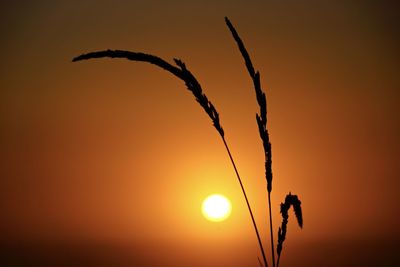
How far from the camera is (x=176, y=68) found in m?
2.04

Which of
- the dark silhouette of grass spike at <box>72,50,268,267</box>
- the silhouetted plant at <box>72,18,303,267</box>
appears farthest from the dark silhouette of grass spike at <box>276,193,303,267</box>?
the dark silhouette of grass spike at <box>72,50,268,267</box>

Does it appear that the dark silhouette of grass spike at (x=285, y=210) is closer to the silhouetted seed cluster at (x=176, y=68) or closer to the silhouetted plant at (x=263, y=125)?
the silhouetted plant at (x=263, y=125)

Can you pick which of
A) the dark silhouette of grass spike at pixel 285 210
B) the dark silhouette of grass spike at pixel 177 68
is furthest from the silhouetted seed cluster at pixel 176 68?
the dark silhouette of grass spike at pixel 285 210

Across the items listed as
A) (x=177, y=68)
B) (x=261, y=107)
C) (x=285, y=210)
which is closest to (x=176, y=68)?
(x=177, y=68)

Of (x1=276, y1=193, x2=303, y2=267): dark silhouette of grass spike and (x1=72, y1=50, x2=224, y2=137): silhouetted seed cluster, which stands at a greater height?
(x1=72, y1=50, x2=224, y2=137): silhouetted seed cluster

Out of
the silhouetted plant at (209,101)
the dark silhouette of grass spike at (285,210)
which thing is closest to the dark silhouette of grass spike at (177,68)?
the silhouetted plant at (209,101)

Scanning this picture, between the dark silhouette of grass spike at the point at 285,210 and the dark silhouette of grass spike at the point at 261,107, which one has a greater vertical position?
the dark silhouette of grass spike at the point at 261,107

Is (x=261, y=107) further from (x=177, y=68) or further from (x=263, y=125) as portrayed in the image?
(x=177, y=68)

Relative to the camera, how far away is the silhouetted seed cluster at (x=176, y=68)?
2010 millimetres

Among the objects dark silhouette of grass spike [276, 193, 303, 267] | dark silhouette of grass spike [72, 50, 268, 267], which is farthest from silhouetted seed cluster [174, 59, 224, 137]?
dark silhouette of grass spike [276, 193, 303, 267]

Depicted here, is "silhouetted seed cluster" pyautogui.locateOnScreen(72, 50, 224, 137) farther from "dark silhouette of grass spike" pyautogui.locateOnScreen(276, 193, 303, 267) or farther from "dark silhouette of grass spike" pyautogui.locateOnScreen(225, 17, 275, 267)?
"dark silhouette of grass spike" pyautogui.locateOnScreen(276, 193, 303, 267)

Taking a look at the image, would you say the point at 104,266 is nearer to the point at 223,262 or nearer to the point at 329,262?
the point at 223,262

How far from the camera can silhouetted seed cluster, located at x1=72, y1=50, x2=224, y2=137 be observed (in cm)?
201

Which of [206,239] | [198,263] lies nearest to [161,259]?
[198,263]
